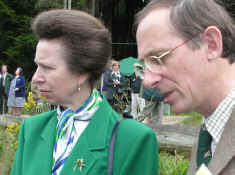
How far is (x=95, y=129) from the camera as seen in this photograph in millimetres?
2256

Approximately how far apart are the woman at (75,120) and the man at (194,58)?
49 cm

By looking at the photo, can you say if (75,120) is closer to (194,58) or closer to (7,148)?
(194,58)

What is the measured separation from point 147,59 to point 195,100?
304 millimetres

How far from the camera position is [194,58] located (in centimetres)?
167

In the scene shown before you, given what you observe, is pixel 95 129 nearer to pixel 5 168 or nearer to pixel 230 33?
pixel 230 33

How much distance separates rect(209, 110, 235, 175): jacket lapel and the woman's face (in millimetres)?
1092

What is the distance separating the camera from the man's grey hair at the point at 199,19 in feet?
5.55

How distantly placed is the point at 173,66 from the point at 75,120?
2.85 ft

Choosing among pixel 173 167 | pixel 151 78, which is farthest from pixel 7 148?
pixel 151 78

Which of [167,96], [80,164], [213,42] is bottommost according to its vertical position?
[80,164]

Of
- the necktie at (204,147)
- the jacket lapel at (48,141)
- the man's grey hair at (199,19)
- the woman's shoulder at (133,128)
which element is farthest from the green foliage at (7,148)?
the man's grey hair at (199,19)

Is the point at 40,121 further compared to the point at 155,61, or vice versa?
the point at 40,121

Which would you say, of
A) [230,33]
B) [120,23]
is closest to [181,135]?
[230,33]

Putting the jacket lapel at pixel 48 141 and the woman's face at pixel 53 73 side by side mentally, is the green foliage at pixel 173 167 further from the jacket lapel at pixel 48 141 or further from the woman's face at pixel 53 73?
the woman's face at pixel 53 73
